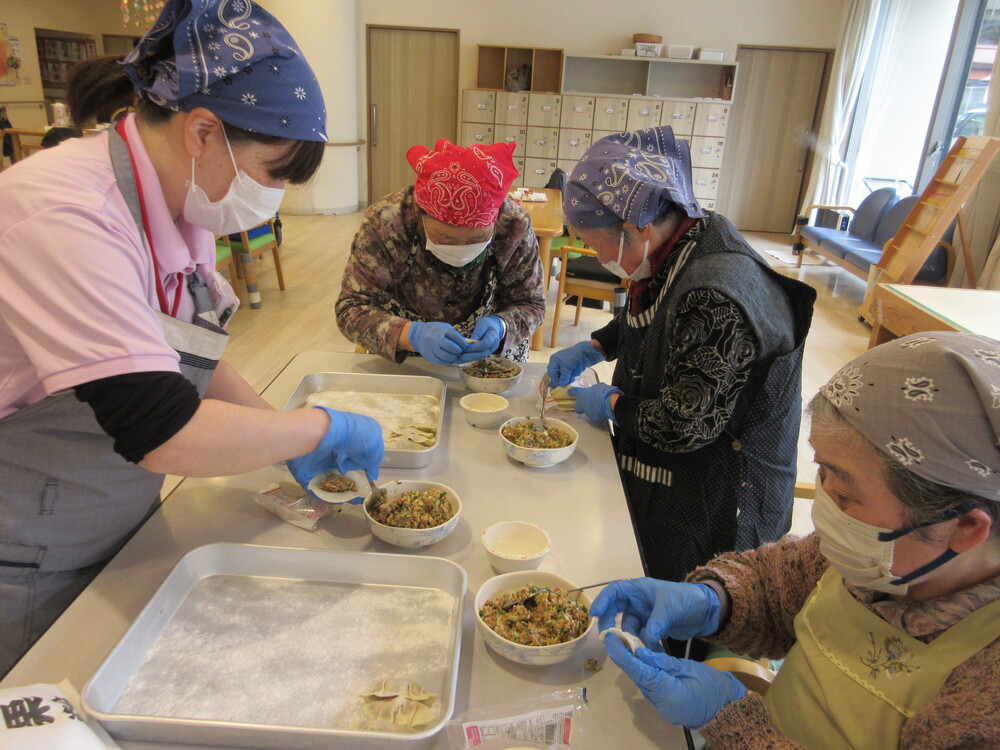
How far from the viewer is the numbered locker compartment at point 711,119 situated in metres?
7.61

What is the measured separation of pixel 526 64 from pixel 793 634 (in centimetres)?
807

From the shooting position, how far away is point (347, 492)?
117cm

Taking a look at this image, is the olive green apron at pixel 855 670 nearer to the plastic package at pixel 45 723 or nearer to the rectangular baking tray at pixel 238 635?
the rectangular baking tray at pixel 238 635

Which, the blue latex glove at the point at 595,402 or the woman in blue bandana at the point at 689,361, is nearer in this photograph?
the woman in blue bandana at the point at 689,361

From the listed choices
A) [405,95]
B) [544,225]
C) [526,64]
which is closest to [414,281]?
[544,225]

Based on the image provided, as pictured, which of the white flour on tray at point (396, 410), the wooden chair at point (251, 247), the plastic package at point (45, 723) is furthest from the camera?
the wooden chair at point (251, 247)

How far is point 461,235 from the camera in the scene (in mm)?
1791

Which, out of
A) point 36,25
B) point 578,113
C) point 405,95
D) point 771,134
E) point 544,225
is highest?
point 36,25

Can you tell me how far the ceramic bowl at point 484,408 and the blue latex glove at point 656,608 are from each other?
616mm

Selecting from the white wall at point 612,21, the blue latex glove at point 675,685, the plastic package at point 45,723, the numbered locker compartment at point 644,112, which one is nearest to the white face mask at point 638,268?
the blue latex glove at point 675,685

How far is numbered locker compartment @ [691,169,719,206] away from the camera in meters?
7.94

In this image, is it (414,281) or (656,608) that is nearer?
(656,608)

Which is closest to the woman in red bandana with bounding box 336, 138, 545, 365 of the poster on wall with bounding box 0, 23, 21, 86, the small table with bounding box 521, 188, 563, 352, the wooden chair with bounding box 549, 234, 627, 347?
the small table with bounding box 521, 188, 563, 352

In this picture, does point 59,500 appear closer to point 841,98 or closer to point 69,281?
point 69,281
